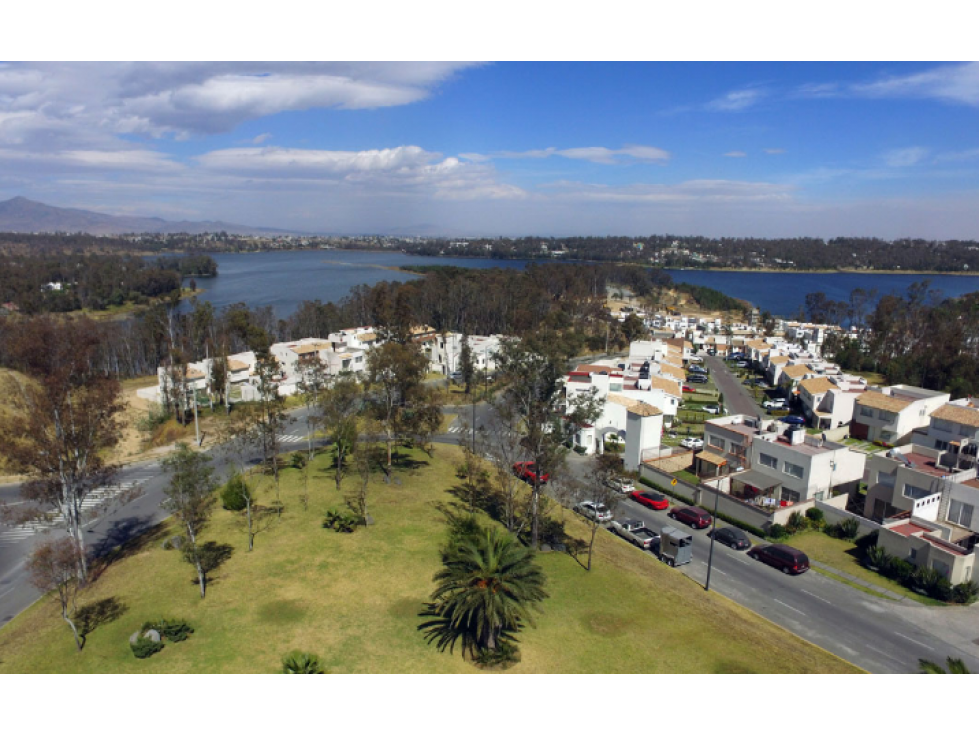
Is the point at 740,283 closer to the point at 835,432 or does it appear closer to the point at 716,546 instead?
the point at 835,432

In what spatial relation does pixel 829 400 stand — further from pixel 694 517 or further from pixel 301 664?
pixel 301 664

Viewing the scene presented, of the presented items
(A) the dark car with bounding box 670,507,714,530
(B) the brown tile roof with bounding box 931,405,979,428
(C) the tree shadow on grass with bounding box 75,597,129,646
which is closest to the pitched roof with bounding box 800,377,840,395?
(B) the brown tile roof with bounding box 931,405,979,428

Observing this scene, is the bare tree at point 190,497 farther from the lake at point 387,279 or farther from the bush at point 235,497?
the lake at point 387,279

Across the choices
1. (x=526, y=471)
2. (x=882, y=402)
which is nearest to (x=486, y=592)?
(x=526, y=471)

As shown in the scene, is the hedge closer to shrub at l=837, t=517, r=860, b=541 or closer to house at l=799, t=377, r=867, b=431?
shrub at l=837, t=517, r=860, b=541
